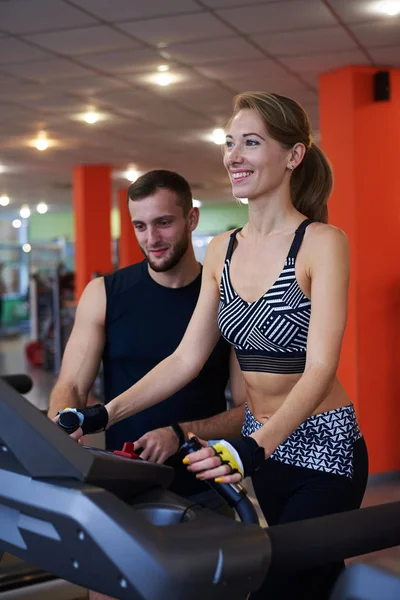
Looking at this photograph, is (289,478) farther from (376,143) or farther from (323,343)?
(376,143)

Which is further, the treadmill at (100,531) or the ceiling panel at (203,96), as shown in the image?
the ceiling panel at (203,96)

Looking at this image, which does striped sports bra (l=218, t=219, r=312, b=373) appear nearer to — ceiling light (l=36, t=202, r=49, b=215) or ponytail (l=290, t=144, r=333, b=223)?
ponytail (l=290, t=144, r=333, b=223)

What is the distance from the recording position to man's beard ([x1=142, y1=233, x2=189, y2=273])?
203 centimetres

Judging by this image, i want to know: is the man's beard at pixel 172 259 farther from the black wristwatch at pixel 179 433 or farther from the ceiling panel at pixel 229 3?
the ceiling panel at pixel 229 3

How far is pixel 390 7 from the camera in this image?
14.5 feet

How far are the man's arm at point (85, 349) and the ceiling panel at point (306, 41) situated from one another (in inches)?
129

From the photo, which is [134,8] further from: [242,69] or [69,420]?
[69,420]

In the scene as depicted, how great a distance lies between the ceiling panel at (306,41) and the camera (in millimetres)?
4918

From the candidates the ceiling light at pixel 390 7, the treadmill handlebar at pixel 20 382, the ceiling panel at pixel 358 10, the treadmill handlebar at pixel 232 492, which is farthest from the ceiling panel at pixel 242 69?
the treadmill handlebar at pixel 232 492

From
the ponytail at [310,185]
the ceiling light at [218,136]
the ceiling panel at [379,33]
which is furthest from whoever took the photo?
the ceiling light at [218,136]

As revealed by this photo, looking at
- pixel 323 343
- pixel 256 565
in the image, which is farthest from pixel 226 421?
pixel 256 565

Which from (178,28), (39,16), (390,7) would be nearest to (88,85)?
(178,28)

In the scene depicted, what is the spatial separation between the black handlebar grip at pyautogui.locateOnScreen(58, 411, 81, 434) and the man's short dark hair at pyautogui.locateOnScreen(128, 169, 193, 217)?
28.4 inches

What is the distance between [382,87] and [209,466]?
492cm
